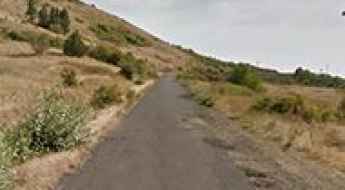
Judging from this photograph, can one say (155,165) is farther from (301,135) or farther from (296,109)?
(296,109)

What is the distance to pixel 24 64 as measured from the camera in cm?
4853

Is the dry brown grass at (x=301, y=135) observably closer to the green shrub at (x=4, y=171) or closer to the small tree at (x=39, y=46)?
the green shrub at (x=4, y=171)

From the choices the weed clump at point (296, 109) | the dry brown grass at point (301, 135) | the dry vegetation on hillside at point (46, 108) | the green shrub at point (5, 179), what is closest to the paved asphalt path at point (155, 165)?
the dry vegetation on hillside at point (46, 108)

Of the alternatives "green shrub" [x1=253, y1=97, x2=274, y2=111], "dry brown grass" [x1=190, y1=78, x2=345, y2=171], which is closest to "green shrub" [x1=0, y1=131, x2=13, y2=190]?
"dry brown grass" [x1=190, y1=78, x2=345, y2=171]

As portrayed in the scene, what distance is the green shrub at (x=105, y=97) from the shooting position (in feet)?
106

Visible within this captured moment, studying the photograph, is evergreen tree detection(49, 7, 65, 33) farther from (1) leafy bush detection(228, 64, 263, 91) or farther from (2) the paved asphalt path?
(2) the paved asphalt path

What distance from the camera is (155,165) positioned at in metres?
14.2

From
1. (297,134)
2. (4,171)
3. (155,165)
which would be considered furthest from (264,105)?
(4,171)

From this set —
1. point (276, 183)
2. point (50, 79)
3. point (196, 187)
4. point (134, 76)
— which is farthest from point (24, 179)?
point (134, 76)

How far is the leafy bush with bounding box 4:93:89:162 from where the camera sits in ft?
48.5

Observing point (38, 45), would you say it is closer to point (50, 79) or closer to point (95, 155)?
point (50, 79)

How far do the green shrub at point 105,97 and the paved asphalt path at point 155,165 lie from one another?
951 centimetres

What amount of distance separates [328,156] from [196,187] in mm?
A: 8651

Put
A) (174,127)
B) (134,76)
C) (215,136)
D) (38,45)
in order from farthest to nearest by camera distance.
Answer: (134,76) → (38,45) → (174,127) → (215,136)
